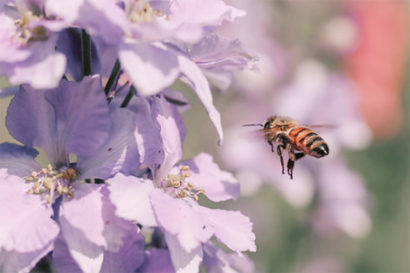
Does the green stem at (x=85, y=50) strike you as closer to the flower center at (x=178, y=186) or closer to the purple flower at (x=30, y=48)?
the purple flower at (x=30, y=48)

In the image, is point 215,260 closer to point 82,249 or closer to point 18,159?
Result: point 82,249

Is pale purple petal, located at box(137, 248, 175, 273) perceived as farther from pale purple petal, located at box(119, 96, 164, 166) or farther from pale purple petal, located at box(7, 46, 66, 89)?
pale purple petal, located at box(7, 46, 66, 89)

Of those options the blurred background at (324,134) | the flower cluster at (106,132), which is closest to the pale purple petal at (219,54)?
the flower cluster at (106,132)

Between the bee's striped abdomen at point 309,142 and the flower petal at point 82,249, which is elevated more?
the bee's striped abdomen at point 309,142

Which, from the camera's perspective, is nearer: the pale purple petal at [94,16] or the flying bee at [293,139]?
the pale purple petal at [94,16]

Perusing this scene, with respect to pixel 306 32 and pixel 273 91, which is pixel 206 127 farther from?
pixel 306 32

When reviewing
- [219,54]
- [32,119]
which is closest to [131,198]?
[32,119]

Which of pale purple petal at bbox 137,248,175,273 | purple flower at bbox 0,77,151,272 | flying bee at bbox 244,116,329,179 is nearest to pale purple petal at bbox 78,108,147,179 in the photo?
purple flower at bbox 0,77,151,272
